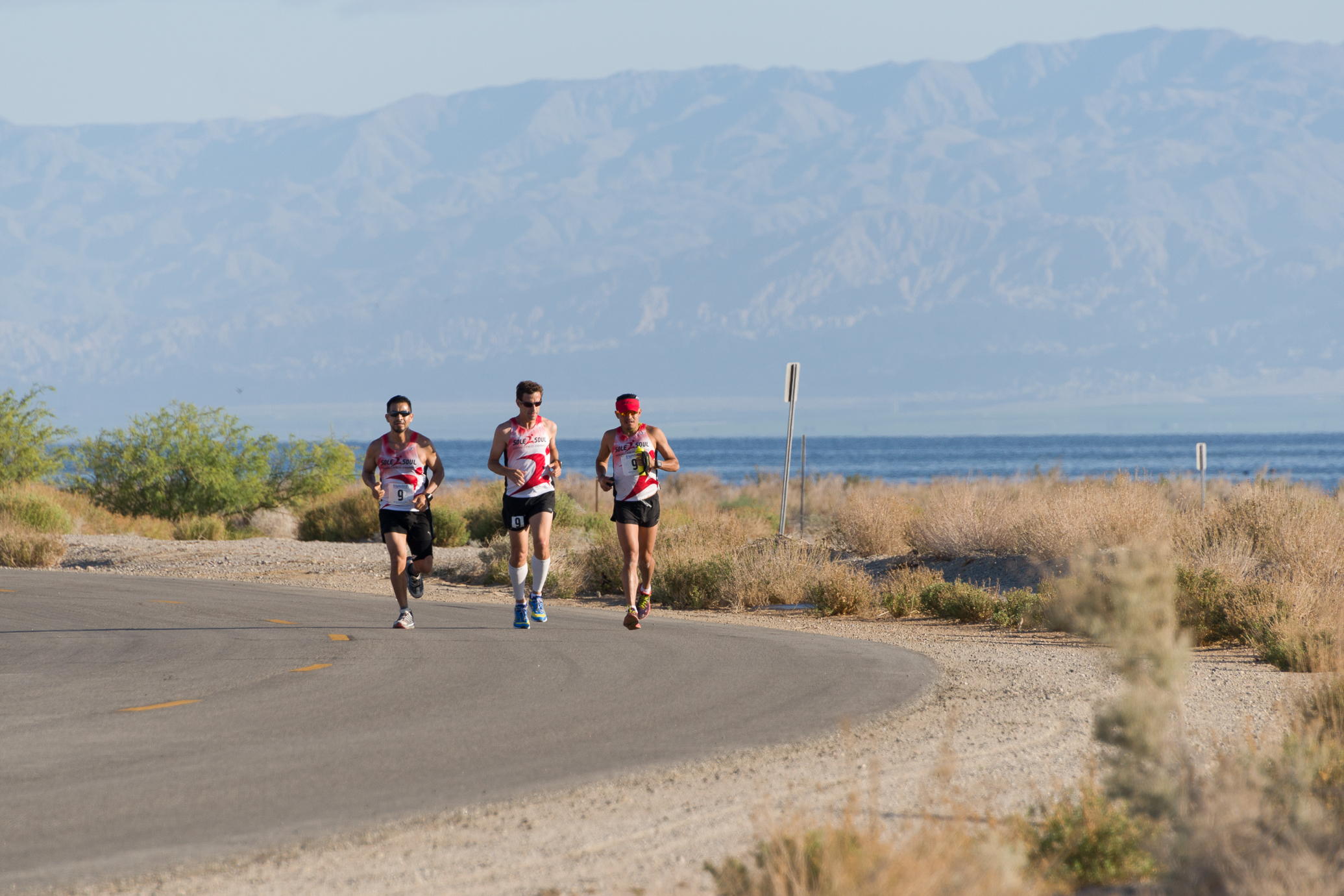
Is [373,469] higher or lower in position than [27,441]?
higher

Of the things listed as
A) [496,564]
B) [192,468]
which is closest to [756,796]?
[496,564]

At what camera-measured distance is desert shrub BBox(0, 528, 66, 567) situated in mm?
21953

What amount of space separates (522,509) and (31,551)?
1245 centimetres

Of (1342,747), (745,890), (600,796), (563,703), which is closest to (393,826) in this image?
(600,796)

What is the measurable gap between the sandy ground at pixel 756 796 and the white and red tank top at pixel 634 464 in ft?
11.0

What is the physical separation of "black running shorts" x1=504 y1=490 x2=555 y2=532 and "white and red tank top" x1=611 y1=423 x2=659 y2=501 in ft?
2.37

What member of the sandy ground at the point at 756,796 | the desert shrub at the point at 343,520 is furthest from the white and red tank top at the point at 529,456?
the desert shrub at the point at 343,520

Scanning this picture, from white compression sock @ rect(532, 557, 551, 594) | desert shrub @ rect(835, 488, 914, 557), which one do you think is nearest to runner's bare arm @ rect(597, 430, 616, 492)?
white compression sock @ rect(532, 557, 551, 594)

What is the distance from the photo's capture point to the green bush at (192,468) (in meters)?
32.1

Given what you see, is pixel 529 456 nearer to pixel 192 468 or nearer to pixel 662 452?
pixel 662 452

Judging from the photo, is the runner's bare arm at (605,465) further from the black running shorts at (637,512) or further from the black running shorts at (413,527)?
the black running shorts at (413,527)

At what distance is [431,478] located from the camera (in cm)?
1301

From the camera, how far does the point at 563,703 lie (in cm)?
939

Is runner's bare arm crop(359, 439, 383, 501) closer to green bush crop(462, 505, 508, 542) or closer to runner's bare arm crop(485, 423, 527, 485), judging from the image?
runner's bare arm crop(485, 423, 527, 485)
